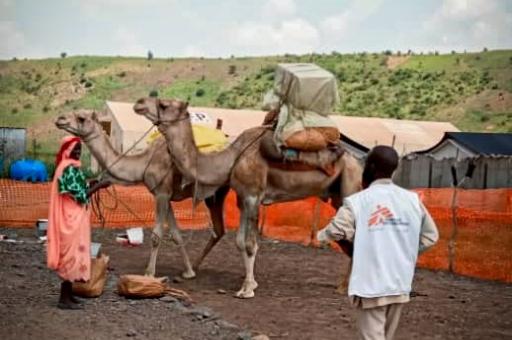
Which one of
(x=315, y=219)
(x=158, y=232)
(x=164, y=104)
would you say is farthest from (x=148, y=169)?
(x=315, y=219)

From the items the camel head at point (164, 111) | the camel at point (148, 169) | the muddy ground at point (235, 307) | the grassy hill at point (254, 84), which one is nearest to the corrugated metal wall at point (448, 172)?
the muddy ground at point (235, 307)

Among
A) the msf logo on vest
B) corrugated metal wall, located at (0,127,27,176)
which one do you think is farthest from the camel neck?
corrugated metal wall, located at (0,127,27,176)

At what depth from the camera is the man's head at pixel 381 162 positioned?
4.89 meters

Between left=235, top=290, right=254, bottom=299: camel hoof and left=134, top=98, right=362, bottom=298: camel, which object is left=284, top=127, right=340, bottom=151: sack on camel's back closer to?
left=134, top=98, right=362, bottom=298: camel

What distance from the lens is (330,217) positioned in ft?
52.5

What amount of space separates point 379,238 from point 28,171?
83.1 ft

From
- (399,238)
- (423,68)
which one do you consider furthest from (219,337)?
(423,68)

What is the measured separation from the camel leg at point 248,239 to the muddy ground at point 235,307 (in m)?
0.20

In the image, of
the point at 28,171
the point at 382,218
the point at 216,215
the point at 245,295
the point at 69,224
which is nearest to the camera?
the point at 382,218

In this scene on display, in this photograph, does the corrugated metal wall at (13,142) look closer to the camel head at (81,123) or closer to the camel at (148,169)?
the camel at (148,169)

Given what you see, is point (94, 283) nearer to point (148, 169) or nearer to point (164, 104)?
point (148, 169)

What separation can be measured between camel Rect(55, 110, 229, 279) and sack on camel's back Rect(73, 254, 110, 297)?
1.61 meters

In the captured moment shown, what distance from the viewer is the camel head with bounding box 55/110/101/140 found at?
10797mm

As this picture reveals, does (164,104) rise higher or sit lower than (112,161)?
higher
